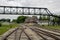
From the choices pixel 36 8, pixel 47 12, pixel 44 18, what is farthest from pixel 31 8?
pixel 44 18

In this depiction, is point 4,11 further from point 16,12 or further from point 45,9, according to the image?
point 45,9

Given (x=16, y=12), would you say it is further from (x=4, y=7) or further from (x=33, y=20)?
(x=33, y=20)

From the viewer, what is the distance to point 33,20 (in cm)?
15512

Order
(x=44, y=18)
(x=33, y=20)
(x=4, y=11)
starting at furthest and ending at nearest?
(x=44, y=18) < (x=33, y=20) < (x=4, y=11)

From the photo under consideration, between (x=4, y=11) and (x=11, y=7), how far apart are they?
5584 mm

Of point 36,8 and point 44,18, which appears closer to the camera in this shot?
point 36,8

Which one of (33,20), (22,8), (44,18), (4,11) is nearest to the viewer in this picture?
(4,11)

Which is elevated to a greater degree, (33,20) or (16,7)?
(16,7)

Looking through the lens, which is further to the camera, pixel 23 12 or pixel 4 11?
pixel 23 12

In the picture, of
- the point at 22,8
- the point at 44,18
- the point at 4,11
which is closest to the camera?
the point at 4,11

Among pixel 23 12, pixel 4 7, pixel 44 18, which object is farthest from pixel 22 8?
pixel 44 18

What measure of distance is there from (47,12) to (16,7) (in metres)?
17.0

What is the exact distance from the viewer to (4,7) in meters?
91.0

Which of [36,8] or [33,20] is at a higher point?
[36,8]
